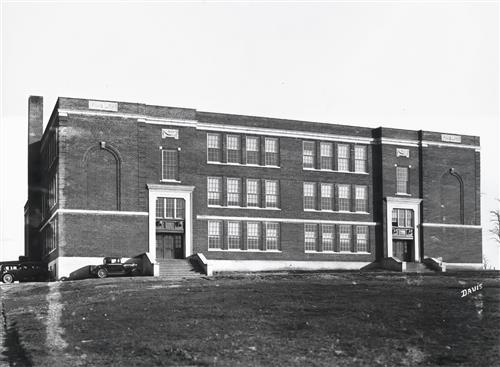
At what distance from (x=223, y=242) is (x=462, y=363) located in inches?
1399

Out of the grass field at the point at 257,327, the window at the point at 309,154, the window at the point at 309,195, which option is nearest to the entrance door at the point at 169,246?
the window at the point at 309,195

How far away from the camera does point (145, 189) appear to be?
5044cm

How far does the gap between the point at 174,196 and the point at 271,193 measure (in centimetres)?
733

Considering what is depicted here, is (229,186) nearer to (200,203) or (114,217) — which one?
(200,203)

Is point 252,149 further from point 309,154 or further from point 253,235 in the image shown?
point 253,235

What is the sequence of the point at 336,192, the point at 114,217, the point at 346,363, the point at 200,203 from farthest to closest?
the point at 336,192
the point at 200,203
the point at 114,217
the point at 346,363

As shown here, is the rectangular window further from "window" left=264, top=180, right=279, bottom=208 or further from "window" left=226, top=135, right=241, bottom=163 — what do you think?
"window" left=226, top=135, right=241, bottom=163

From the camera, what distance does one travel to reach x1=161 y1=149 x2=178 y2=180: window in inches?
2018

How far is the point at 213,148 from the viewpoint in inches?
2101

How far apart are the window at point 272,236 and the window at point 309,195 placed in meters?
2.92

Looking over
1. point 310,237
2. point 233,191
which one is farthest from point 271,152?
point 310,237

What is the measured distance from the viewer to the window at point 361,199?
57875 millimetres

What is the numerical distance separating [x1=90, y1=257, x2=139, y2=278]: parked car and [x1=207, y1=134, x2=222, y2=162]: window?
9.97 metres

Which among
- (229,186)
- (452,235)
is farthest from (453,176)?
(229,186)
